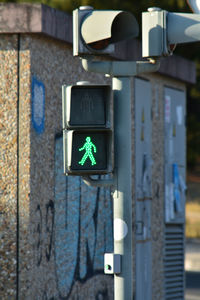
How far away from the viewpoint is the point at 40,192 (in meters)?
9.76

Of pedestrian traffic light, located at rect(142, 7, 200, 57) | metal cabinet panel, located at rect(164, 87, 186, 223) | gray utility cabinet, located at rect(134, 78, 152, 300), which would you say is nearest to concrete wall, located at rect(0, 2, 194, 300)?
gray utility cabinet, located at rect(134, 78, 152, 300)

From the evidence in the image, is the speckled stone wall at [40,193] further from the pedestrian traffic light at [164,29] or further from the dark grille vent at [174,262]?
the pedestrian traffic light at [164,29]

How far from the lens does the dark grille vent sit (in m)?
13.7

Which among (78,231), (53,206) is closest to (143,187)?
(78,231)

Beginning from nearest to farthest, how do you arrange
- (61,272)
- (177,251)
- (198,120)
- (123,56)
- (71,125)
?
(71,125) → (61,272) → (123,56) → (177,251) → (198,120)

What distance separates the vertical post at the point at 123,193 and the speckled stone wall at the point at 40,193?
2.96 meters

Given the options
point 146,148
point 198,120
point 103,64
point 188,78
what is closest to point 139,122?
point 146,148

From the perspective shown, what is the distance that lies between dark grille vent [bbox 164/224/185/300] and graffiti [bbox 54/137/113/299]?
96.5 inches

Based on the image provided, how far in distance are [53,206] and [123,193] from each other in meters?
3.59

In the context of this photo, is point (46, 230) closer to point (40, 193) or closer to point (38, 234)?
point (38, 234)

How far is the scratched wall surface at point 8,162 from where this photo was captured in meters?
9.41

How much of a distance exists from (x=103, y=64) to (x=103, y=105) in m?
0.44

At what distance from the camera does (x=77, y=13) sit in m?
6.50

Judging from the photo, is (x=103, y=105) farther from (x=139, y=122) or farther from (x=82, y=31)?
(x=139, y=122)
